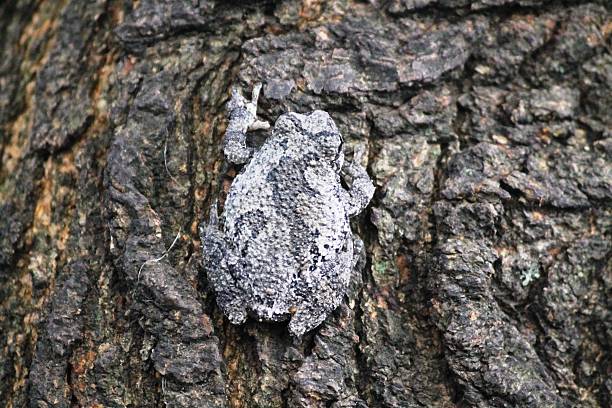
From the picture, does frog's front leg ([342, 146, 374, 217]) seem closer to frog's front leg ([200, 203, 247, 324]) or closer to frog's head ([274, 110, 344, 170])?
frog's head ([274, 110, 344, 170])

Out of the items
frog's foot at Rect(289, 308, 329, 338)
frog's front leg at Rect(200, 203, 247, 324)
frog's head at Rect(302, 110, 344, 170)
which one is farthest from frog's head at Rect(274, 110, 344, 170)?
frog's foot at Rect(289, 308, 329, 338)

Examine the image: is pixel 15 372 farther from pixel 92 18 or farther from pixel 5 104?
pixel 92 18

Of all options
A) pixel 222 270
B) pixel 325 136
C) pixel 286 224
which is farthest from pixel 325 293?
pixel 325 136

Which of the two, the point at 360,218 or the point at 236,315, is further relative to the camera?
the point at 360,218

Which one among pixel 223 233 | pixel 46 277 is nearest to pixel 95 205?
pixel 46 277

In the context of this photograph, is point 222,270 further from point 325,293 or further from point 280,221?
point 325,293
